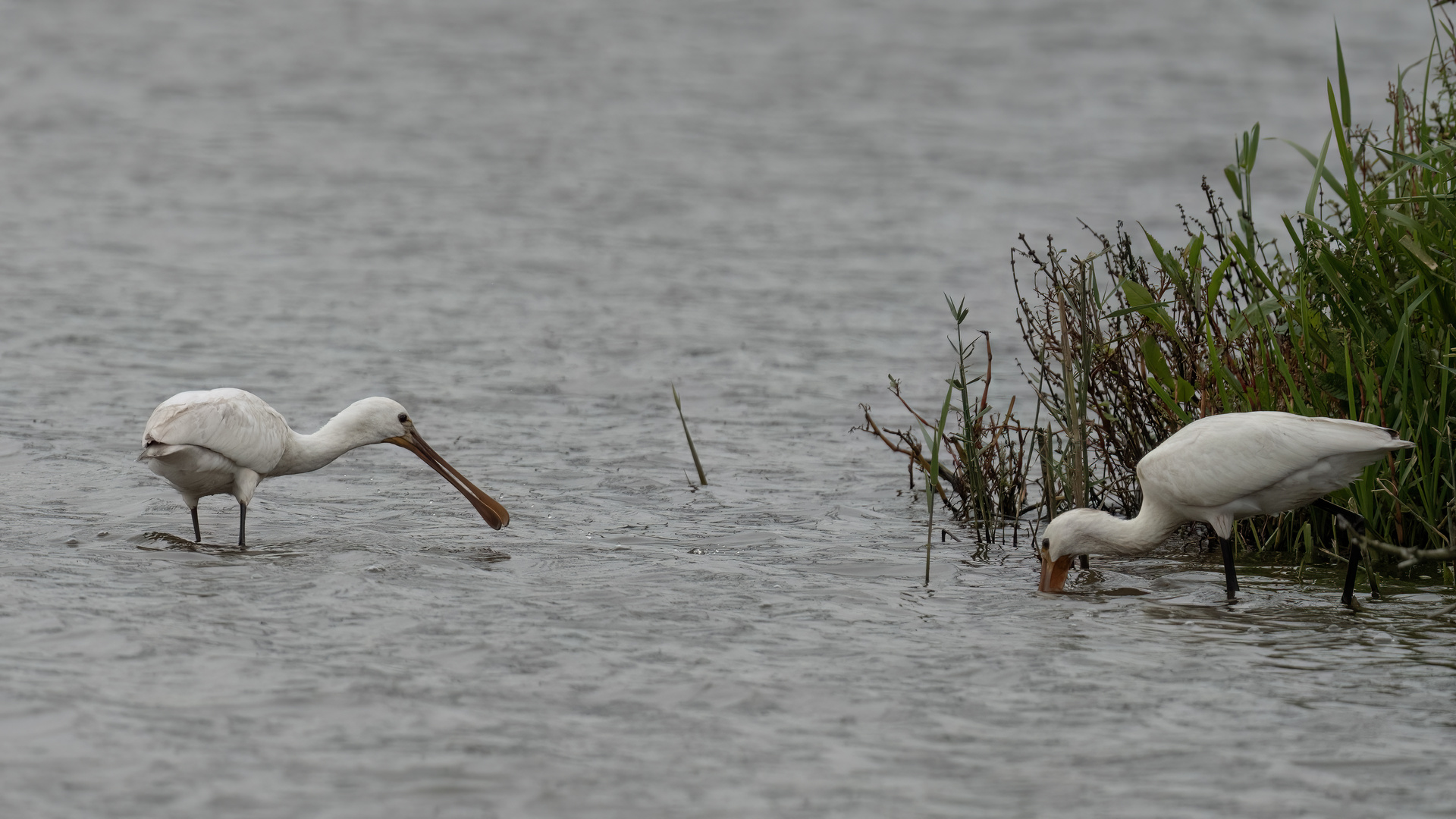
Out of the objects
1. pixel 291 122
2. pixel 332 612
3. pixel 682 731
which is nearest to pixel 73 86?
pixel 291 122

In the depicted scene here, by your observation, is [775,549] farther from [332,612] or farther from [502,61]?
[502,61]

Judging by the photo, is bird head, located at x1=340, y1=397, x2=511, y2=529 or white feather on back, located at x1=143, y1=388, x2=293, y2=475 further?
bird head, located at x1=340, y1=397, x2=511, y2=529

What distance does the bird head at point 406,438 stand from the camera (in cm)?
921

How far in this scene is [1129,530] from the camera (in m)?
7.78

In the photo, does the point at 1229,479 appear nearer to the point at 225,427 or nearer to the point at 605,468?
the point at 605,468

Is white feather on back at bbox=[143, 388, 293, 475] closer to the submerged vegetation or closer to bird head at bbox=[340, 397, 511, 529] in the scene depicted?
bird head at bbox=[340, 397, 511, 529]

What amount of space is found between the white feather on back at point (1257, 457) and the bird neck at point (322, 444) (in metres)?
4.20

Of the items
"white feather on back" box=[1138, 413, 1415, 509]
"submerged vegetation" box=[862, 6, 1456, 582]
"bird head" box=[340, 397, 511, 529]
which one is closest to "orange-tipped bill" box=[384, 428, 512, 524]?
"bird head" box=[340, 397, 511, 529]

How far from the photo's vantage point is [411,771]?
540 centimetres

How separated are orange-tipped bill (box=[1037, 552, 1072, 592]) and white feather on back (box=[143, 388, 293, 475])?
3.91 m

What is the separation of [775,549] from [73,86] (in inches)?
879

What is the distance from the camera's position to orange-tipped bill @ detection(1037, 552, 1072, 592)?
782 cm

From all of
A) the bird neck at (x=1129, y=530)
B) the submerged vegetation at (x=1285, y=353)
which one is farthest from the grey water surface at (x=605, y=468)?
the submerged vegetation at (x=1285, y=353)

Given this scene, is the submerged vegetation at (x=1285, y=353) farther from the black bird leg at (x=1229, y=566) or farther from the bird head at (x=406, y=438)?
the bird head at (x=406, y=438)
